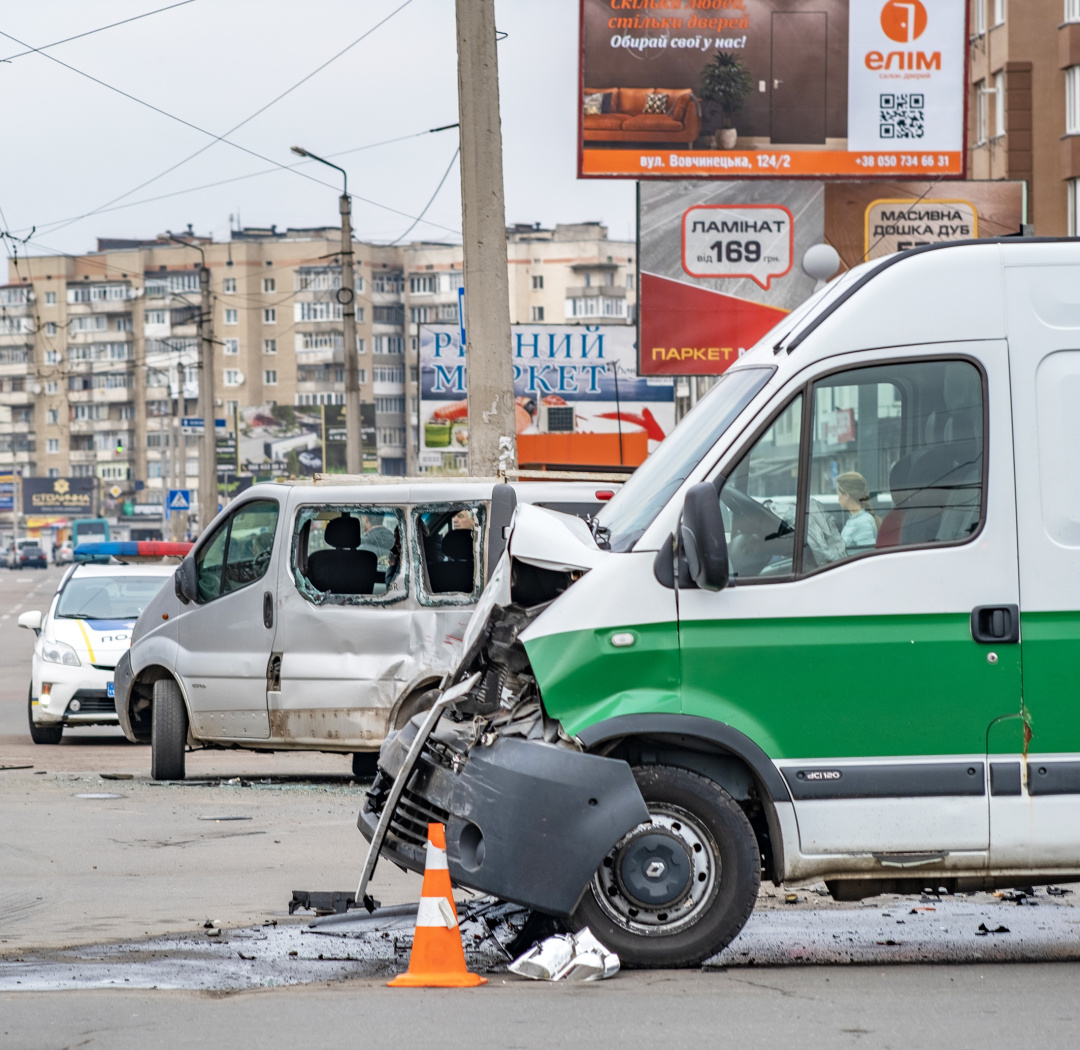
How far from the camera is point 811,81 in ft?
82.7

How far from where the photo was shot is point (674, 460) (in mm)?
6742

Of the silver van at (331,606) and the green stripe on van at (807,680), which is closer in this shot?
the green stripe on van at (807,680)

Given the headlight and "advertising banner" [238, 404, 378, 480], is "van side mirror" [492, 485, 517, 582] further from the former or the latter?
"advertising banner" [238, 404, 378, 480]

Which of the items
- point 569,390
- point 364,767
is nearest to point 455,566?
point 364,767

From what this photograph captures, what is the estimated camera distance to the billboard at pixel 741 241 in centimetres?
2595

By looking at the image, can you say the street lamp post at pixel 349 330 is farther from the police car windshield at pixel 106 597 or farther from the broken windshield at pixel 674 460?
the broken windshield at pixel 674 460

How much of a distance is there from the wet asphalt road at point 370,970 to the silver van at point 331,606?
138 cm

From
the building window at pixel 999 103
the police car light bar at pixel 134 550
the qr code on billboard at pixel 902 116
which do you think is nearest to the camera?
the police car light bar at pixel 134 550

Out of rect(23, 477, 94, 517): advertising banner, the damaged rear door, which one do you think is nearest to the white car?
the damaged rear door

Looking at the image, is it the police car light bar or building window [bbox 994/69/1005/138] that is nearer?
the police car light bar

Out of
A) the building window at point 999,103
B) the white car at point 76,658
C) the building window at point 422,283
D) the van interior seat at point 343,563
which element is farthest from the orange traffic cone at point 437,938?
the building window at point 422,283

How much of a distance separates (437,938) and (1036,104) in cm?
4728

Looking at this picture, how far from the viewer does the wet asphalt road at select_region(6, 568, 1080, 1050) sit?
540 cm

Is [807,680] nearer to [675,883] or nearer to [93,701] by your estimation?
[675,883]
